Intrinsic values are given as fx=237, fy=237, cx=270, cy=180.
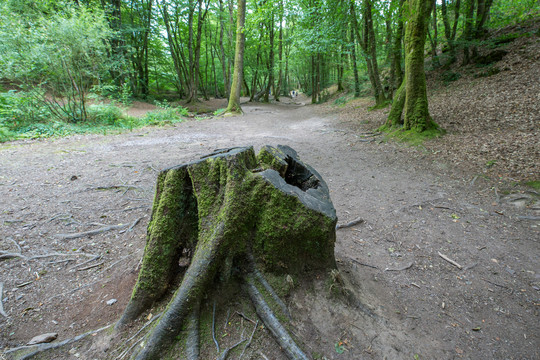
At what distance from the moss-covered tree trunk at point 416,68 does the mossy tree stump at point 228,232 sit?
295 inches

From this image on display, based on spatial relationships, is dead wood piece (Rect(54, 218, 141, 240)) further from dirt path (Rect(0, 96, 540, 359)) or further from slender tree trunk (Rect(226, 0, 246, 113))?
slender tree trunk (Rect(226, 0, 246, 113))

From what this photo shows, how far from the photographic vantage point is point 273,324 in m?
1.79

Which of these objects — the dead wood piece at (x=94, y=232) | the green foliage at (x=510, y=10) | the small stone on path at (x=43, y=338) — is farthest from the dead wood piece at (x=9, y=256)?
the green foliage at (x=510, y=10)

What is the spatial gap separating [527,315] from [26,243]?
6.19 m

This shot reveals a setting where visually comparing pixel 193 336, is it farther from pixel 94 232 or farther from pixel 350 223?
pixel 350 223

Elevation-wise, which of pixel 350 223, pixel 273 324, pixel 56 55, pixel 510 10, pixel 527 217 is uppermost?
pixel 510 10

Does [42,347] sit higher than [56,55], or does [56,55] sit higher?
[56,55]

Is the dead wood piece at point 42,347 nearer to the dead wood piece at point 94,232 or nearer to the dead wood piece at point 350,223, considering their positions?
the dead wood piece at point 94,232

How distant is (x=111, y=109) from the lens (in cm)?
1233

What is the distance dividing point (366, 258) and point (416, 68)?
731 centimetres

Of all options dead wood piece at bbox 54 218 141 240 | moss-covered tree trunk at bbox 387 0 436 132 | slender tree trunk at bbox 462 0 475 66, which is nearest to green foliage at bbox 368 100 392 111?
slender tree trunk at bbox 462 0 475 66

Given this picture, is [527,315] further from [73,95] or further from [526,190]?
[73,95]

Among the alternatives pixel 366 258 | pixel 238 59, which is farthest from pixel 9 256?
pixel 238 59

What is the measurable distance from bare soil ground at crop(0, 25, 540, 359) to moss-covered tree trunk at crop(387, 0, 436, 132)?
1.00 meters
